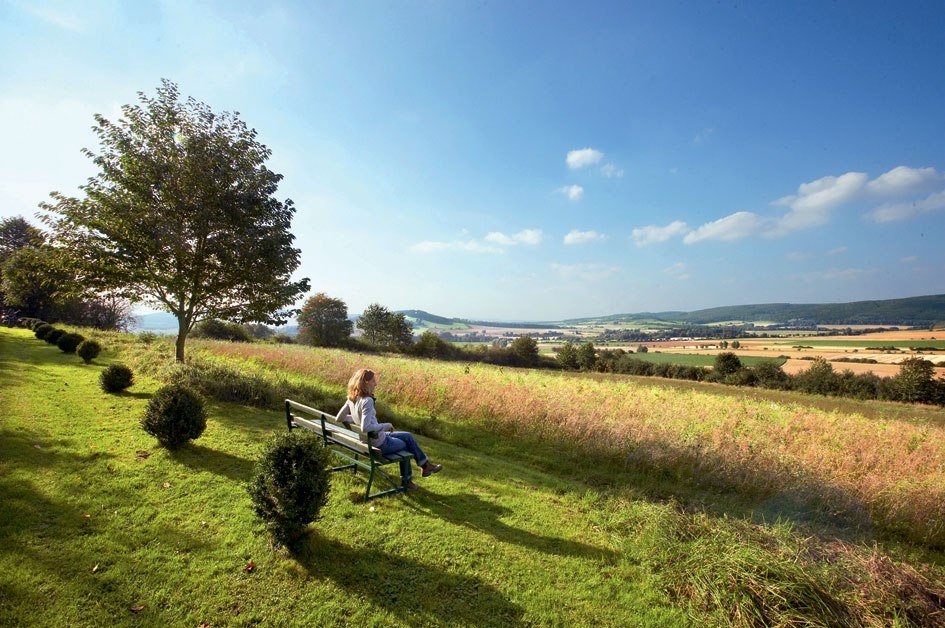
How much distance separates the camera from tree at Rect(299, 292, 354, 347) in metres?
48.4

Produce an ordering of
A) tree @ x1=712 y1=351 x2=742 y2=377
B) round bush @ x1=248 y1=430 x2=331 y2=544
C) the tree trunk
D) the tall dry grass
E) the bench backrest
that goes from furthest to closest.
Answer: tree @ x1=712 y1=351 x2=742 y2=377, the tree trunk, the tall dry grass, the bench backrest, round bush @ x1=248 y1=430 x2=331 y2=544

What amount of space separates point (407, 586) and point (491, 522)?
1722 millimetres

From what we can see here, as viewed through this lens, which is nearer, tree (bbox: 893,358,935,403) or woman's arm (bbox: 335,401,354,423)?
woman's arm (bbox: 335,401,354,423)

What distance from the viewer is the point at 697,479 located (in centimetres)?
742

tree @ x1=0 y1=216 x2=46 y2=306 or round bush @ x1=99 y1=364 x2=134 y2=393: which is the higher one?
tree @ x1=0 y1=216 x2=46 y2=306

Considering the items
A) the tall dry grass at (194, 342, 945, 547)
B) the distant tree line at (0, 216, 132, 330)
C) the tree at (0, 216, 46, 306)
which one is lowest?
the tall dry grass at (194, 342, 945, 547)

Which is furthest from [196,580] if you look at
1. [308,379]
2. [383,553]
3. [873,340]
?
[873,340]

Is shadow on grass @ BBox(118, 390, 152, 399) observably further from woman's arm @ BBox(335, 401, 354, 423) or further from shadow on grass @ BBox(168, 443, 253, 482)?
woman's arm @ BBox(335, 401, 354, 423)

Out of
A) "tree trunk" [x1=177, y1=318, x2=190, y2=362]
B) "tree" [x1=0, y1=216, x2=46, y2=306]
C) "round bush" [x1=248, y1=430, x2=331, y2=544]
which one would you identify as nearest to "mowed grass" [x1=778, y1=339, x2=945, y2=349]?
"round bush" [x1=248, y1=430, x2=331, y2=544]

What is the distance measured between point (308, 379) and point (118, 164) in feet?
32.0

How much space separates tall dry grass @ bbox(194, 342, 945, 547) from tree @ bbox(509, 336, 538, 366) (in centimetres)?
3971

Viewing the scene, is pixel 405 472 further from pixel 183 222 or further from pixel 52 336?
pixel 52 336

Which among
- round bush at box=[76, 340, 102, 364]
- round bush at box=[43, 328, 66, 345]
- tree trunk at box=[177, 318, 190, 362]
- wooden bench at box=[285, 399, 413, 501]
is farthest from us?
round bush at box=[43, 328, 66, 345]

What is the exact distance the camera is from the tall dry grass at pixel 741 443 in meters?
6.42
